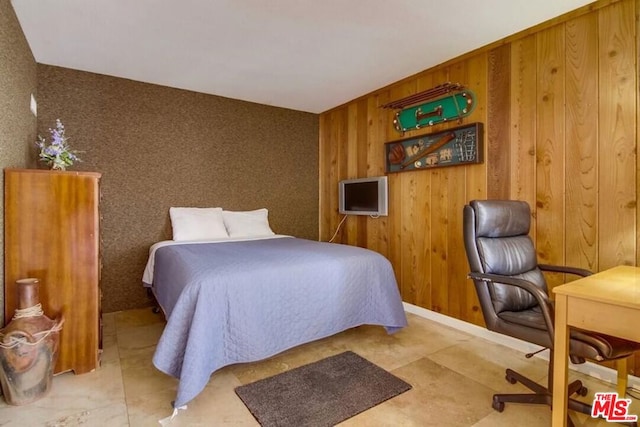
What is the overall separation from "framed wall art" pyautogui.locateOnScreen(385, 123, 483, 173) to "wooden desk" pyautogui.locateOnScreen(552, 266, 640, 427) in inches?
58.7

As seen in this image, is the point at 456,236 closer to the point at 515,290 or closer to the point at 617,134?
the point at 515,290

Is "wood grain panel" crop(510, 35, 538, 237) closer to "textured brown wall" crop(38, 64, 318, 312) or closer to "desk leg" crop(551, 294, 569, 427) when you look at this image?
"desk leg" crop(551, 294, 569, 427)

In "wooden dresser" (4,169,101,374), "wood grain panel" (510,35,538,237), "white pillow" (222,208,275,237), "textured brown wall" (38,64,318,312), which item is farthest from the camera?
"white pillow" (222,208,275,237)

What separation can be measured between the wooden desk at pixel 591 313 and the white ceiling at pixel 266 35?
5.76 feet

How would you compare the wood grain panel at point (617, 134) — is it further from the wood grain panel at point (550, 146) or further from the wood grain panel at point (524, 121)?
the wood grain panel at point (524, 121)

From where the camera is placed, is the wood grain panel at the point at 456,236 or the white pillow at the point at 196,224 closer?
the wood grain panel at the point at 456,236

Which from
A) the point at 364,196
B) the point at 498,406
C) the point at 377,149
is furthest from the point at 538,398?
the point at 377,149

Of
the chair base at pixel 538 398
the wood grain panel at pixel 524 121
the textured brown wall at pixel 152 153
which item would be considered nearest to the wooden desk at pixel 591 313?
the chair base at pixel 538 398

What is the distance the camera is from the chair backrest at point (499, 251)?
5.80 feet

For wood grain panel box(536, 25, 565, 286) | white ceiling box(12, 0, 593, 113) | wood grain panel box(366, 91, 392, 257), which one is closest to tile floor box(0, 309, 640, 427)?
wood grain panel box(536, 25, 565, 286)

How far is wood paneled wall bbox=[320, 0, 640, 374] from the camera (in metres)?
1.96

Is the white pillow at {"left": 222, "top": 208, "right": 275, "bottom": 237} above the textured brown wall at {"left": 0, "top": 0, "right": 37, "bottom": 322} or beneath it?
beneath

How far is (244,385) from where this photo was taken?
1938mm

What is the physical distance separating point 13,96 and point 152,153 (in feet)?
4.38
